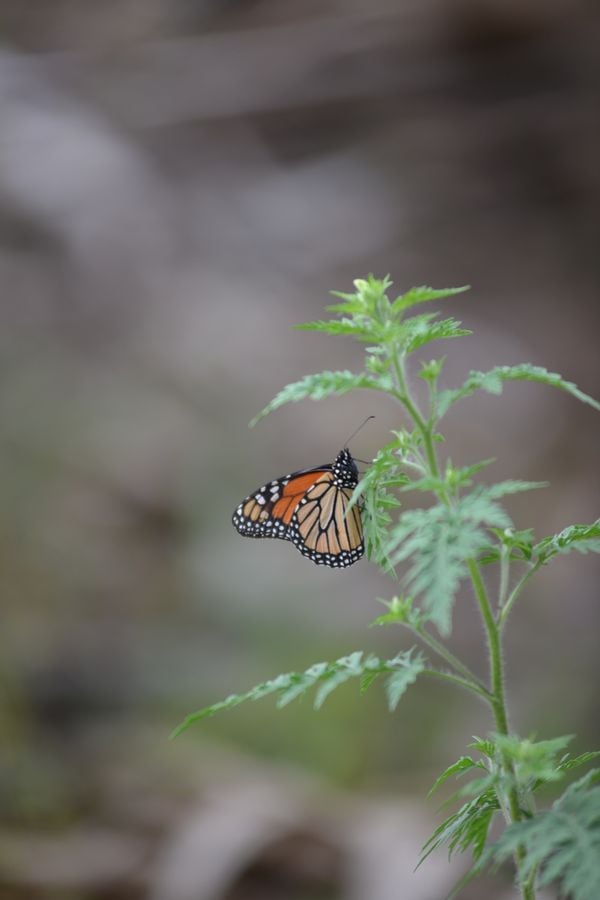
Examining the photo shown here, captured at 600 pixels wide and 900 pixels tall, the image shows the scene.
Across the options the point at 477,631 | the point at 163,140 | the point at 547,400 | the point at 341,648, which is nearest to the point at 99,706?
the point at 341,648

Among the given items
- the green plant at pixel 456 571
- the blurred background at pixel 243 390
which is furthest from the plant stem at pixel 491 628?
the blurred background at pixel 243 390

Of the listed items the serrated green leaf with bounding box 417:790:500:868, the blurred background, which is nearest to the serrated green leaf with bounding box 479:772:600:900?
the serrated green leaf with bounding box 417:790:500:868

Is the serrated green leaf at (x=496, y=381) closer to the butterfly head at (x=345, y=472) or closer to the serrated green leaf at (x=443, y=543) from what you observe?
the serrated green leaf at (x=443, y=543)

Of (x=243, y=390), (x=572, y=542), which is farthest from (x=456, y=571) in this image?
(x=243, y=390)

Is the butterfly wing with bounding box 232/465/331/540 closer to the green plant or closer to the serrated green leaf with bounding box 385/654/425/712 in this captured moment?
the green plant

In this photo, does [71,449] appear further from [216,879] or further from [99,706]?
[216,879]
